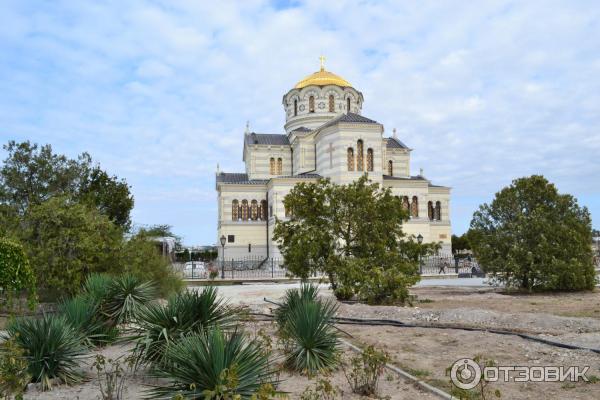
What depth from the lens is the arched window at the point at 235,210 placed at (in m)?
43.5

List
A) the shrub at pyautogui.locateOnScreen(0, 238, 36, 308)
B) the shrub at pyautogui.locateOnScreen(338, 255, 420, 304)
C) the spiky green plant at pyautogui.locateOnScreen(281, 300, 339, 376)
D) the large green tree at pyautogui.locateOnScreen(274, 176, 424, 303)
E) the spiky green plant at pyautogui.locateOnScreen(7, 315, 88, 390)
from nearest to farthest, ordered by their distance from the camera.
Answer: the spiky green plant at pyautogui.locateOnScreen(7, 315, 88, 390)
the spiky green plant at pyautogui.locateOnScreen(281, 300, 339, 376)
the shrub at pyautogui.locateOnScreen(0, 238, 36, 308)
the shrub at pyautogui.locateOnScreen(338, 255, 420, 304)
the large green tree at pyautogui.locateOnScreen(274, 176, 424, 303)

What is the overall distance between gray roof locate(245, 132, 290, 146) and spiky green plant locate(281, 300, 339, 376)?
137 feet

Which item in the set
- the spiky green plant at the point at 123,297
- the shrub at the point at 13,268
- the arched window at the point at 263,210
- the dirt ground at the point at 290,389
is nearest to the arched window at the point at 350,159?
the arched window at the point at 263,210

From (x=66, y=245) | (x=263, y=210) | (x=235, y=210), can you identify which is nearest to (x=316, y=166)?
(x=263, y=210)

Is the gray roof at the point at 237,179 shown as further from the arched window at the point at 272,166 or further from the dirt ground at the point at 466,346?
the dirt ground at the point at 466,346

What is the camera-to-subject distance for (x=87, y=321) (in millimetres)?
8227

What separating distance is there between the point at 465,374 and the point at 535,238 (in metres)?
14.4

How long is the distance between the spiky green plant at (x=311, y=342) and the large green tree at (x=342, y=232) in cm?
824

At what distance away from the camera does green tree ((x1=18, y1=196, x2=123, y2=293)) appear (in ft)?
43.6

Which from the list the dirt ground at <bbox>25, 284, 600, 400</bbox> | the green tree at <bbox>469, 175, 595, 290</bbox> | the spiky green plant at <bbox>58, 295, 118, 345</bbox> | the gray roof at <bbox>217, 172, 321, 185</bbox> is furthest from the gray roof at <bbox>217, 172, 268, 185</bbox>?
the spiky green plant at <bbox>58, 295, 118, 345</bbox>

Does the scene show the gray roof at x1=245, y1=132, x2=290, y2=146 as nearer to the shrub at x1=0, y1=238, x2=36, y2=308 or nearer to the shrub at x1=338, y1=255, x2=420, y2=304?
the shrub at x1=338, y1=255, x2=420, y2=304

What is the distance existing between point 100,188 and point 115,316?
2304 centimetres

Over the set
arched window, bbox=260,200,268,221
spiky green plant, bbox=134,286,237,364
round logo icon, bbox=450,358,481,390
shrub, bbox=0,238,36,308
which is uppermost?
arched window, bbox=260,200,268,221

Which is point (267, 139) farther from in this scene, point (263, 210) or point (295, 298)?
point (295, 298)
